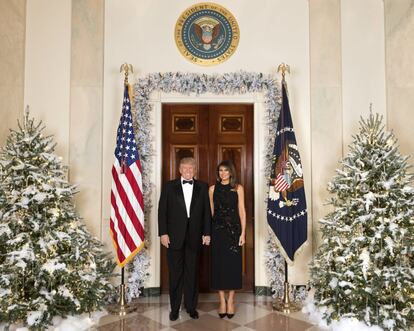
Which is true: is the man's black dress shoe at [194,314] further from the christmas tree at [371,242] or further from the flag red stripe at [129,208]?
the christmas tree at [371,242]

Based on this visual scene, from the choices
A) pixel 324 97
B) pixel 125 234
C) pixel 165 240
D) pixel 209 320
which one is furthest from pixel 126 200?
pixel 324 97

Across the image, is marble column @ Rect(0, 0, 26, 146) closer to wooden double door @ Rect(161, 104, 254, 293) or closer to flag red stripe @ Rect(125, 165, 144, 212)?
flag red stripe @ Rect(125, 165, 144, 212)

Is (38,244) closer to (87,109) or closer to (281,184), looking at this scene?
(87,109)

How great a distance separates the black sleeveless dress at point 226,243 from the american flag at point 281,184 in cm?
61

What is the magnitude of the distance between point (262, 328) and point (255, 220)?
4.95ft

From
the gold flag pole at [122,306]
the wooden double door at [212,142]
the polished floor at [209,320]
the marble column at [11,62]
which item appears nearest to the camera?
the polished floor at [209,320]

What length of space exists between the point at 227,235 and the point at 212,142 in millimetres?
1574

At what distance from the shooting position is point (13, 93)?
4645 mm

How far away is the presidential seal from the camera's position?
488 cm

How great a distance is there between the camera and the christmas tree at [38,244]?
10.9ft

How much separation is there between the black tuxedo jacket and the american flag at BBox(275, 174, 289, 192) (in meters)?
0.90

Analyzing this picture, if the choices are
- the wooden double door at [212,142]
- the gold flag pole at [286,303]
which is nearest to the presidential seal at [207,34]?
the wooden double door at [212,142]

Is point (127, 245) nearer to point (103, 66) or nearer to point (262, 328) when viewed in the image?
point (262, 328)

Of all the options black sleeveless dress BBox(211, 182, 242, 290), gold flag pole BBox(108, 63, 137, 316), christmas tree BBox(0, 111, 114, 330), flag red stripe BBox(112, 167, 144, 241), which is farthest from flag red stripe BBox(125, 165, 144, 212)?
black sleeveless dress BBox(211, 182, 242, 290)
